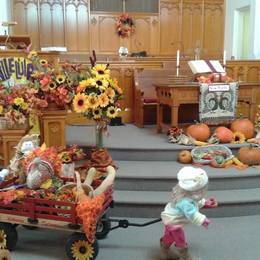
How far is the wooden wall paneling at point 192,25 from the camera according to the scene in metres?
10.2

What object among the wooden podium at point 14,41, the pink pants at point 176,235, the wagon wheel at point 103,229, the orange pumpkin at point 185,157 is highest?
the wooden podium at point 14,41

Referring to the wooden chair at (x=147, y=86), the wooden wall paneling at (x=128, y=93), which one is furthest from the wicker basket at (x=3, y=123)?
the wooden wall paneling at (x=128, y=93)

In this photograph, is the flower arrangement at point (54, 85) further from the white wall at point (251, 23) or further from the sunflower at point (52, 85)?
the white wall at point (251, 23)

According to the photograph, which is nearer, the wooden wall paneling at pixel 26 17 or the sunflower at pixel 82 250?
the sunflower at pixel 82 250

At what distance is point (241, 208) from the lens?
3.40 metres

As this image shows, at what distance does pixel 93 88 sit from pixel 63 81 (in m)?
0.38

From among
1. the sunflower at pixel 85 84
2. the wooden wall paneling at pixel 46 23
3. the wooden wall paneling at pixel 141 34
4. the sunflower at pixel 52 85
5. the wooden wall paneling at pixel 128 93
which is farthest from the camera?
the wooden wall paneling at pixel 141 34

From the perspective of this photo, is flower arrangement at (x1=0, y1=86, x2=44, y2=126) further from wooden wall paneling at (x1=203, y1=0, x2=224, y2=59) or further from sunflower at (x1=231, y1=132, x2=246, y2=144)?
wooden wall paneling at (x1=203, y1=0, x2=224, y2=59)

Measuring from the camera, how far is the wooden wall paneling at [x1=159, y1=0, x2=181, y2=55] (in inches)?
399

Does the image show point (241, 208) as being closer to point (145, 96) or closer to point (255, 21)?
point (145, 96)

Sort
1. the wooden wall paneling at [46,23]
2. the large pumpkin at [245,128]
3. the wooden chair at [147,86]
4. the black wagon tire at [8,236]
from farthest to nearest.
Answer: the wooden wall paneling at [46,23], the wooden chair at [147,86], the large pumpkin at [245,128], the black wagon tire at [8,236]

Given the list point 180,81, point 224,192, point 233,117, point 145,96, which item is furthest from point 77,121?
point 224,192

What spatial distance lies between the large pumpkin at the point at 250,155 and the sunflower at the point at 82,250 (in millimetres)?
2124

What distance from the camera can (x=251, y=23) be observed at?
334 inches
